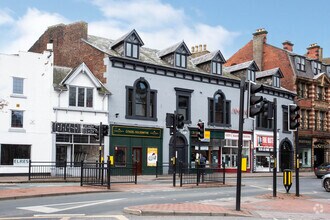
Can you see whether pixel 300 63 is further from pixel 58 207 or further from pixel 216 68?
pixel 58 207

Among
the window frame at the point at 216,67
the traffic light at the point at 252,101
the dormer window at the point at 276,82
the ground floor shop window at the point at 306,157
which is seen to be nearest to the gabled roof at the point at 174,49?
the window frame at the point at 216,67

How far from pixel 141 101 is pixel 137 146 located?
3.47m

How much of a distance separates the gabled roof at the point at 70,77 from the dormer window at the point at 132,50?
126 inches

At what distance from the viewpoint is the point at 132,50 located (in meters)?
35.8

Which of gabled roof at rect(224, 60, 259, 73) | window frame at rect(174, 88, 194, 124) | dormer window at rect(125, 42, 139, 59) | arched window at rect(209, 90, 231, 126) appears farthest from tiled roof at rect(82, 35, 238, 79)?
gabled roof at rect(224, 60, 259, 73)

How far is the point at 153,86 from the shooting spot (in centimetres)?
3644

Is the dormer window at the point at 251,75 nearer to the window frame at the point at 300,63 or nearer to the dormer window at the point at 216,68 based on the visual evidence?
the dormer window at the point at 216,68

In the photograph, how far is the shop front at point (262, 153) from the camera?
146 feet

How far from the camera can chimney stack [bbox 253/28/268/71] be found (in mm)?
53062

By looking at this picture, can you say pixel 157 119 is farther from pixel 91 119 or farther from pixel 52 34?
A: pixel 52 34

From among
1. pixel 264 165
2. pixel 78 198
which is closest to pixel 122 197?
pixel 78 198

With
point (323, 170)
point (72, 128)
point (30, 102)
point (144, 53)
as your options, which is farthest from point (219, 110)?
point (30, 102)

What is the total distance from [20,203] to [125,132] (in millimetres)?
19266

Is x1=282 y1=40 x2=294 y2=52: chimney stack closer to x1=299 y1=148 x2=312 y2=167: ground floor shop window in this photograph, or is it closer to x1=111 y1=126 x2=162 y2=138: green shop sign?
x1=299 y1=148 x2=312 y2=167: ground floor shop window
